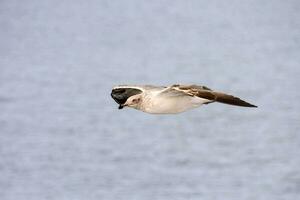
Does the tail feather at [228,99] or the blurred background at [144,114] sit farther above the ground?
the blurred background at [144,114]

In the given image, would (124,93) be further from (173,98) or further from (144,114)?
(144,114)

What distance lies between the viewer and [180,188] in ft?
92.4

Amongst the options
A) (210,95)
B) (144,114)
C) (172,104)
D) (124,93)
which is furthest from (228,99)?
(144,114)

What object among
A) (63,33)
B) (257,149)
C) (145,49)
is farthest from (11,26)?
(257,149)

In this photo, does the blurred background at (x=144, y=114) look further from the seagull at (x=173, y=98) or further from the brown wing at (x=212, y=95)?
the brown wing at (x=212, y=95)

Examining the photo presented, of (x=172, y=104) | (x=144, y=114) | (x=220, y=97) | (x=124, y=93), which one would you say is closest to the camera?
(x=220, y=97)

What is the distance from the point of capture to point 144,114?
36.4m

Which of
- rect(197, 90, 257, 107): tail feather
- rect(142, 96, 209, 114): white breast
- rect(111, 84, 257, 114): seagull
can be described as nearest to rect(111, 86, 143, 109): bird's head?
rect(111, 84, 257, 114): seagull

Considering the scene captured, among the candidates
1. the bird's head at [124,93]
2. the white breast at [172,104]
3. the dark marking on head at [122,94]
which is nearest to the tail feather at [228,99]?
the white breast at [172,104]

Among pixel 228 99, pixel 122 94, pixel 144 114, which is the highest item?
pixel 144 114

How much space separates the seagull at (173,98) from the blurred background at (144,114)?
48.5 feet

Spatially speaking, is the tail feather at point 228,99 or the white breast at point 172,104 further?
the white breast at point 172,104

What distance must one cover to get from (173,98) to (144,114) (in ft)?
80.3

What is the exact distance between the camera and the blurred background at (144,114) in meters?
29.5
